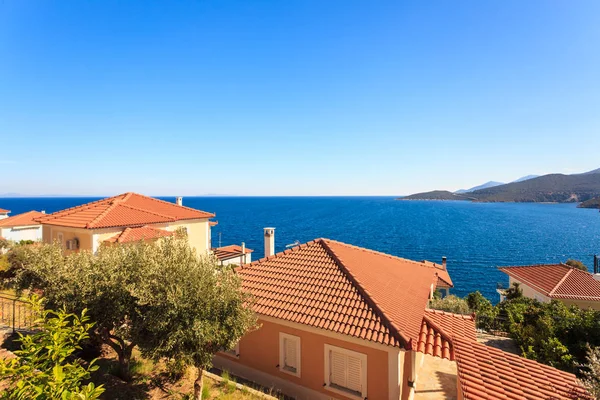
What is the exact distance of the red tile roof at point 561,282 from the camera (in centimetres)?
2475

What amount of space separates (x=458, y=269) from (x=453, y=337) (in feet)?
181

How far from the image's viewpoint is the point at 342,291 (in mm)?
11188

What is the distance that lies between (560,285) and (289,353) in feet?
93.5

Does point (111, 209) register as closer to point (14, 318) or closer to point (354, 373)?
point (14, 318)

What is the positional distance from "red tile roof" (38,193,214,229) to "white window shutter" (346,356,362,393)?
2052 cm

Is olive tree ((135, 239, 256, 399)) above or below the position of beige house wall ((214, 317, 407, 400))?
above

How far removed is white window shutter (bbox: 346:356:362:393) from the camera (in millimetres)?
9586

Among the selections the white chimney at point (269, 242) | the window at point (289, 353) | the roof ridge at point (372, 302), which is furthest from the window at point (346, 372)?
the white chimney at point (269, 242)

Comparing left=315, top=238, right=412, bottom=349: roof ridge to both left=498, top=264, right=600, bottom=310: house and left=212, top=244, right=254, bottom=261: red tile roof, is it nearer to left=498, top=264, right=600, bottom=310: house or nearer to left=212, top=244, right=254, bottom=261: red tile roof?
left=498, top=264, right=600, bottom=310: house

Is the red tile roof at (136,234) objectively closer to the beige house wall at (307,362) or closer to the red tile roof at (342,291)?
the red tile roof at (342,291)

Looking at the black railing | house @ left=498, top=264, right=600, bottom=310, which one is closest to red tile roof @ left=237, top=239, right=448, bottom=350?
the black railing

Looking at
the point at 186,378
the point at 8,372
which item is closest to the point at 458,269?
the point at 186,378

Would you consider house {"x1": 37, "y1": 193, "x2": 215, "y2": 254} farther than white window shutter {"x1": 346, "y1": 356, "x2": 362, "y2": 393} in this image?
Yes

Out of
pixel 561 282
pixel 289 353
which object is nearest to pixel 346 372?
pixel 289 353
